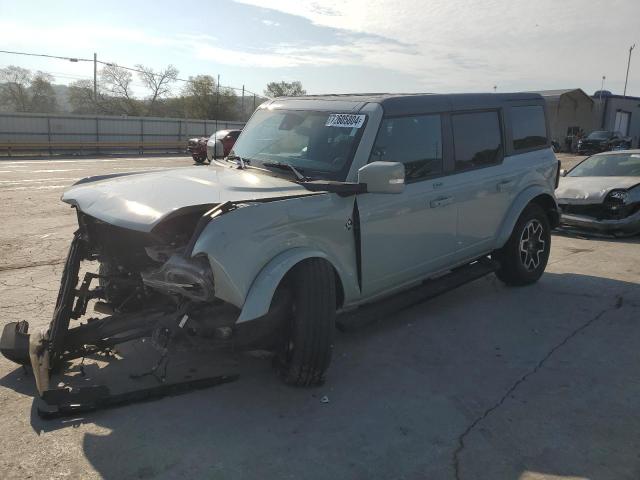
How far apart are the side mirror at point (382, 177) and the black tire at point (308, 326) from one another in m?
0.64

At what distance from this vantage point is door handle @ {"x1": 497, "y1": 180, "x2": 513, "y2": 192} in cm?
549

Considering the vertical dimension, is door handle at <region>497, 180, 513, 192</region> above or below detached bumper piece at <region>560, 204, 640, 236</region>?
above

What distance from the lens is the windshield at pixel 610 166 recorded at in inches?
375

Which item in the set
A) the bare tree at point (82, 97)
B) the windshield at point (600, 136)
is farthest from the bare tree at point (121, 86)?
the windshield at point (600, 136)

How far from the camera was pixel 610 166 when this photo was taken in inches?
390

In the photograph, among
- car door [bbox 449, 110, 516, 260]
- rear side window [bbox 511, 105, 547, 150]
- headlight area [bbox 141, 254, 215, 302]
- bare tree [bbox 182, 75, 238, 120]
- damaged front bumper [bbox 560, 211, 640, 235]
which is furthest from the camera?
bare tree [bbox 182, 75, 238, 120]

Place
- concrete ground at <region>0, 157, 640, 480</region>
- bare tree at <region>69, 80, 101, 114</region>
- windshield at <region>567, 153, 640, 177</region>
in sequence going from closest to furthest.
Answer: concrete ground at <region>0, 157, 640, 480</region> < windshield at <region>567, 153, 640, 177</region> < bare tree at <region>69, 80, 101, 114</region>

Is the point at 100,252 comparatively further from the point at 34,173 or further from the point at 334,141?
the point at 34,173

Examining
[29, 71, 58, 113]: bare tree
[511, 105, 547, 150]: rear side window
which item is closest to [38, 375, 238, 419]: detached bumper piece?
[511, 105, 547, 150]: rear side window

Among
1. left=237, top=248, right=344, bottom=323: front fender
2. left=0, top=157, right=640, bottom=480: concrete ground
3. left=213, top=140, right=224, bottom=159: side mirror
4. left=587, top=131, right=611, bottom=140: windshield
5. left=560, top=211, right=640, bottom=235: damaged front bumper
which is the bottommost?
left=0, top=157, right=640, bottom=480: concrete ground

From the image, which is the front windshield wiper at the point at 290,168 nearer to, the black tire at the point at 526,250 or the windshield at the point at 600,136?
the black tire at the point at 526,250

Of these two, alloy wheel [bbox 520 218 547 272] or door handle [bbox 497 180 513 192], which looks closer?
door handle [bbox 497 180 513 192]

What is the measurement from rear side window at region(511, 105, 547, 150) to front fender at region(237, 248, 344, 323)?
11.3 feet

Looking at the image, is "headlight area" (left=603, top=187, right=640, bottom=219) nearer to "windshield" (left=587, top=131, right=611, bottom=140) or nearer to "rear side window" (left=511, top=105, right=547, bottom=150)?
"rear side window" (left=511, top=105, right=547, bottom=150)
